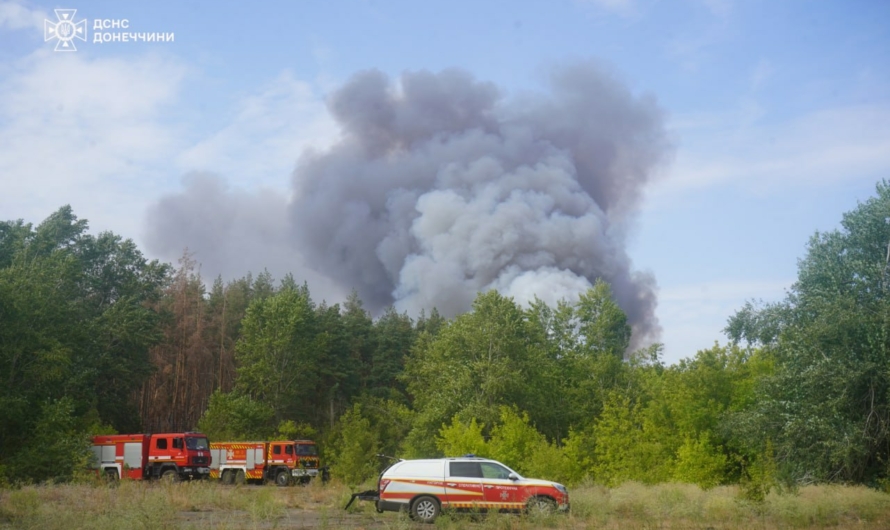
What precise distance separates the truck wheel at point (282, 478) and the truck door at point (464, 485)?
29047 millimetres

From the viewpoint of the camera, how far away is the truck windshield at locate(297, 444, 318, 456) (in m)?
49.8

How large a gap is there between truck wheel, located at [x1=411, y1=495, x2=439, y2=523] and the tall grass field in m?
0.58

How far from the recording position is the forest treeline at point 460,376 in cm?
3334

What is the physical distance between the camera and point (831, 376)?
106 feet

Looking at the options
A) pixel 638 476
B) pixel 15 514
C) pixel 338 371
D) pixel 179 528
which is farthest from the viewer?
pixel 338 371

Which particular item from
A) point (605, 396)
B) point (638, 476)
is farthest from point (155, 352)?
point (638, 476)

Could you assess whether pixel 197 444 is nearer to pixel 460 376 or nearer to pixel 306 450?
pixel 306 450

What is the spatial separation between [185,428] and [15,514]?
58.0 m

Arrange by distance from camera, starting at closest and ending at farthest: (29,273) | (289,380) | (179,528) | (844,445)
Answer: (179,528) → (844,445) → (29,273) → (289,380)

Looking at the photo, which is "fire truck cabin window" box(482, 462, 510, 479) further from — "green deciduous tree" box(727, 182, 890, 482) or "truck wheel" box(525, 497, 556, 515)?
"green deciduous tree" box(727, 182, 890, 482)

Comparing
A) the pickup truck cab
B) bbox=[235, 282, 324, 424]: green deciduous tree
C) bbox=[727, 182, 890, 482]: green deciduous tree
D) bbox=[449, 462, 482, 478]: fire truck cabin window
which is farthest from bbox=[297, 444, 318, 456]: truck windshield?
bbox=[449, 462, 482, 478]: fire truck cabin window

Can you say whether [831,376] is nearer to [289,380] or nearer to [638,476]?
[638,476]

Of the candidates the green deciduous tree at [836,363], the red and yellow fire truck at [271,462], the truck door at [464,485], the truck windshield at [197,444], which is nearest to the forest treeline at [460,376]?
the green deciduous tree at [836,363]

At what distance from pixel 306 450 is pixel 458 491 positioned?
3062 centimetres
